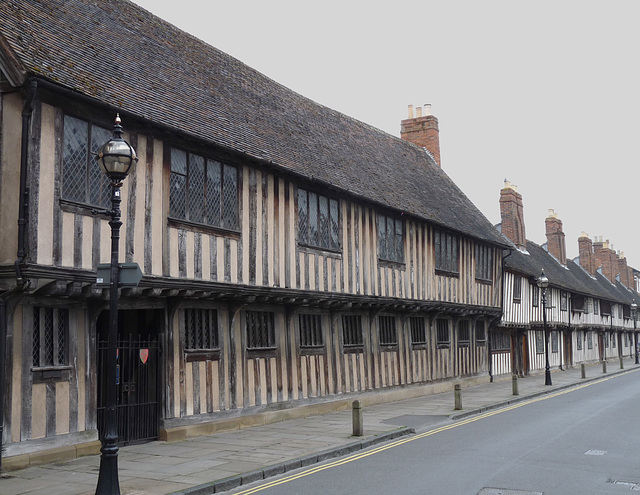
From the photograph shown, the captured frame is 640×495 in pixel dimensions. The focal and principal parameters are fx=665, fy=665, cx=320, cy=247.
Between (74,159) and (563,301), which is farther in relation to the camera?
(563,301)

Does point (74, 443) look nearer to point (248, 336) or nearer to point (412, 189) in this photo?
point (248, 336)

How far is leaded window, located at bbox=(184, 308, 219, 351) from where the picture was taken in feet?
41.0

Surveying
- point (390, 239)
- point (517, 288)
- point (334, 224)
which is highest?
point (334, 224)

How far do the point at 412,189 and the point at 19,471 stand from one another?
16.0m

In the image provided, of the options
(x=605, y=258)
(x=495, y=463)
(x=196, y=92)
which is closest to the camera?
(x=495, y=463)

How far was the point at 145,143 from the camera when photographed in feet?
38.0

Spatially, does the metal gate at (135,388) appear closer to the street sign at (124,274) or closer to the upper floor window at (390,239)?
the street sign at (124,274)

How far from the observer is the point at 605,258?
2495 inches

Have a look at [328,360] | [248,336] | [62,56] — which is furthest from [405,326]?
[62,56]

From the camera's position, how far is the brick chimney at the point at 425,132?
29.3 meters

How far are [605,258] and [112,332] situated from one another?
6310 cm

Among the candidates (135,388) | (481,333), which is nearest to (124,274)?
(135,388)

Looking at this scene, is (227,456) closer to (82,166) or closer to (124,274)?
(124,274)

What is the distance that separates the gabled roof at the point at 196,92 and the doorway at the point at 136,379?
146 inches
